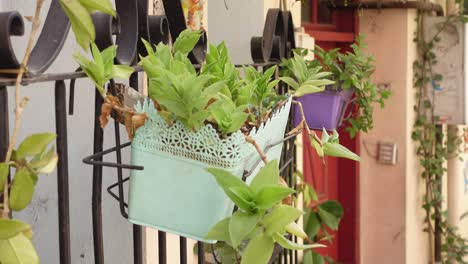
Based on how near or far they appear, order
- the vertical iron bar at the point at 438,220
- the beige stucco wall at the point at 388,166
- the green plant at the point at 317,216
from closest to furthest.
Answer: the green plant at the point at 317,216, the beige stucco wall at the point at 388,166, the vertical iron bar at the point at 438,220

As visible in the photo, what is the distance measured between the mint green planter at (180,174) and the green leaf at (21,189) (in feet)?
1.08

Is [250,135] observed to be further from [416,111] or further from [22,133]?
[416,111]

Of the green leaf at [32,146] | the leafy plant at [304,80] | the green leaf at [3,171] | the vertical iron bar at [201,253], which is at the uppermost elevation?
the leafy plant at [304,80]

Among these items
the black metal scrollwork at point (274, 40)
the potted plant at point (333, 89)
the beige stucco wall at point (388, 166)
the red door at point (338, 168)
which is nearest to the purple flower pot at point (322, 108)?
the potted plant at point (333, 89)

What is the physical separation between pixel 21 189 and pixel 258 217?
0.94ft

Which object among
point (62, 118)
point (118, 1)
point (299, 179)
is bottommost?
point (299, 179)

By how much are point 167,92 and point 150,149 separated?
0.13m

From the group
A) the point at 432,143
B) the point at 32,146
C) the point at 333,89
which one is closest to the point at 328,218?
the point at 333,89

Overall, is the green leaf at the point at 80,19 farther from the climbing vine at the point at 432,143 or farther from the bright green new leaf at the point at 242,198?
the climbing vine at the point at 432,143

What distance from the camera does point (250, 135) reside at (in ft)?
3.56

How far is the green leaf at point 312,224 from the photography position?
3.56 m

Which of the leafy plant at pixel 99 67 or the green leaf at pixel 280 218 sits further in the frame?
the leafy plant at pixel 99 67

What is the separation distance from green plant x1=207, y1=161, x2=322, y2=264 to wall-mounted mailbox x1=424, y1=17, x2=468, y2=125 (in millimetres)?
4281

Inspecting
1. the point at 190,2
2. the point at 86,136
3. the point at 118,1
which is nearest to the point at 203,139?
the point at 118,1
